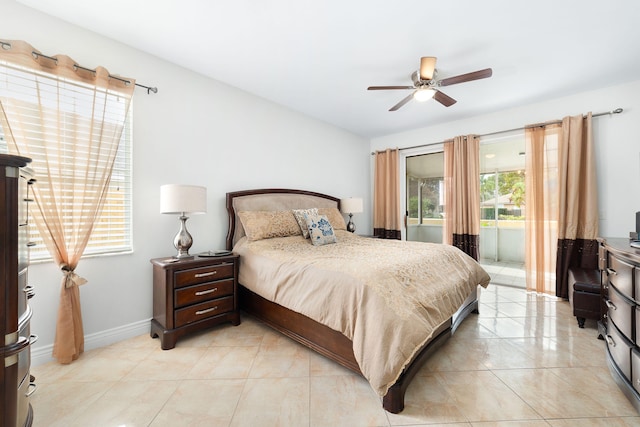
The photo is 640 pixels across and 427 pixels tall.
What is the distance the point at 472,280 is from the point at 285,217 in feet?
6.84

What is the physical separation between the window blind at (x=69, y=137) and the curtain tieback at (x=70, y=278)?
6.9 inches

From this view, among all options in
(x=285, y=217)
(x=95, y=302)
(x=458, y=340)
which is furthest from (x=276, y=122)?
(x=458, y=340)

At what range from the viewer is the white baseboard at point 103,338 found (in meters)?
1.88

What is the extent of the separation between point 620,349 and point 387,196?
353 centimetres

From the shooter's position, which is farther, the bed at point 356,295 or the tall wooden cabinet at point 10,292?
the bed at point 356,295

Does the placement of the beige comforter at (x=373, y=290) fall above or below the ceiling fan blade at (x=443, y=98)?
below

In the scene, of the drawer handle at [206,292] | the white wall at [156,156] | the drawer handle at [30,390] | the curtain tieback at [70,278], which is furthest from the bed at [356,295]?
the drawer handle at [30,390]

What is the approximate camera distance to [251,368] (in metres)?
1.86

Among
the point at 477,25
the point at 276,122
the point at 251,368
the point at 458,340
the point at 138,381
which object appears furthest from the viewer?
the point at 276,122

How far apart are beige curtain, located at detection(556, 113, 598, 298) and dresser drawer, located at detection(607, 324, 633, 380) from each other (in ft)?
5.86

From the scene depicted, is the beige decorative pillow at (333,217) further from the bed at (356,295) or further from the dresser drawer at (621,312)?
the dresser drawer at (621,312)

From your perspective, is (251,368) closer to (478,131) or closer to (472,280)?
(472,280)

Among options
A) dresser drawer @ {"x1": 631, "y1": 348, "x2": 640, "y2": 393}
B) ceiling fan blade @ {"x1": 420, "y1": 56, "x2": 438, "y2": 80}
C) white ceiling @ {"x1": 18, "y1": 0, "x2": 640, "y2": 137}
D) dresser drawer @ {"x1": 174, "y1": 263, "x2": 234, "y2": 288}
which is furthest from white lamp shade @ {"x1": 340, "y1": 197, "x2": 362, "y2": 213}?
dresser drawer @ {"x1": 631, "y1": 348, "x2": 640, "y2": 393}

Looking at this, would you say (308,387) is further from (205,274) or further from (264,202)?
(264,202)
